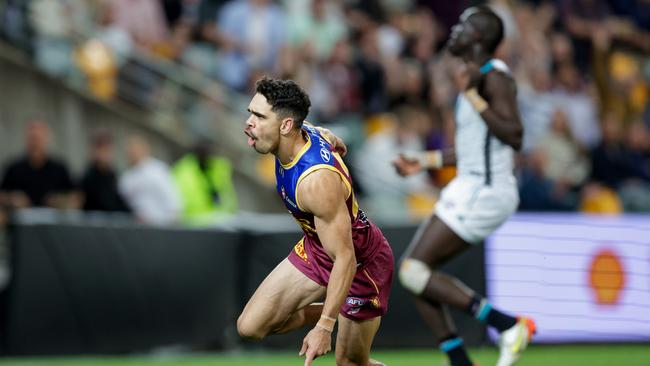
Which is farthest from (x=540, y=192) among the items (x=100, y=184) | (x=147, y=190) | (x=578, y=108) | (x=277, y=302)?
(x=277, y=302)

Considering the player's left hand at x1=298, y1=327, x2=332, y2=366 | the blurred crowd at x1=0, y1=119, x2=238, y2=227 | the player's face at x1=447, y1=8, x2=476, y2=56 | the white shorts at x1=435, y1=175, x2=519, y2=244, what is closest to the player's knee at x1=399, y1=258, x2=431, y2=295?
the white shorts at x1=435, y1=175, x2=519, y2=244

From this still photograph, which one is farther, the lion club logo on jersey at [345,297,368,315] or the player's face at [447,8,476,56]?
the player's face at [447,8,476,56]

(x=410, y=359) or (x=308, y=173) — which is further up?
(x=308, y=173)

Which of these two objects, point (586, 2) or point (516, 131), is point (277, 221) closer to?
point (516, 131)

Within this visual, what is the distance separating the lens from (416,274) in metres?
8.69

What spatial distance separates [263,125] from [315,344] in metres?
1.32

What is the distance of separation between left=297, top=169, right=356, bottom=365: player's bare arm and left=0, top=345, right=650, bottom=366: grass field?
12.5 feet

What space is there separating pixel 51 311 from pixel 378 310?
4763mm

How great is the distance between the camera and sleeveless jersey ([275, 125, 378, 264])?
6.80 metres

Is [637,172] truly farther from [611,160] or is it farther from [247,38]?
[247,38]

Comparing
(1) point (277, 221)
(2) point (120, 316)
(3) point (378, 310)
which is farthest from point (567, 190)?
(3) point (378, 310)

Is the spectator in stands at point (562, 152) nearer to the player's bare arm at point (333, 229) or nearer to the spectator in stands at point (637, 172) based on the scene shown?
the spectator in stands at point (637, 172)

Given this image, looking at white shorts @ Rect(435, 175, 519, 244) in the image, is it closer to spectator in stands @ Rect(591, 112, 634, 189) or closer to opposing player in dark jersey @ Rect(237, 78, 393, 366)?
opposing player in dark jersey @ Rect(237, 78, 393, 366)

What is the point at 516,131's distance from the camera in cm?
850
